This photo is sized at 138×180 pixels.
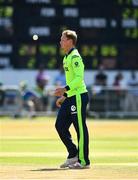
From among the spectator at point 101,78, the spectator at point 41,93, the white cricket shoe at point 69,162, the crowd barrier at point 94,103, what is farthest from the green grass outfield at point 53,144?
the spectator at point 101,78

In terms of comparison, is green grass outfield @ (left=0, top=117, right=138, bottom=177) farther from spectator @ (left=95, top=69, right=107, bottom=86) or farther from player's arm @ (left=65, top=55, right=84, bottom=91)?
spectator @ (left=95, top=69, right=107, bottom=86)

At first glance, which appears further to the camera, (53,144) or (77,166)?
(53,144)

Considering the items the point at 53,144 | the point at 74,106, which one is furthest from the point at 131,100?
the point at 74,106

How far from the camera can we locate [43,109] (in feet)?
92.5

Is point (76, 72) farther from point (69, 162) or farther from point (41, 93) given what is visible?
point (41, 93)

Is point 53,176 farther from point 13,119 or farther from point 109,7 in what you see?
point 109,7

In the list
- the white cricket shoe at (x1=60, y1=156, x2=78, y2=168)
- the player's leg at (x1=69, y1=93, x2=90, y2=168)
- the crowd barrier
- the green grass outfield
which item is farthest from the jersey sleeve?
the crowd barrier

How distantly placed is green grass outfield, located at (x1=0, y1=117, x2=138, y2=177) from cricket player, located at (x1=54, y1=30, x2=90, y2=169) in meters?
0.69

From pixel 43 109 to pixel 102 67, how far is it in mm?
2741

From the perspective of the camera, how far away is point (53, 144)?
16719 millimetres

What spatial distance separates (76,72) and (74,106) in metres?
0.51

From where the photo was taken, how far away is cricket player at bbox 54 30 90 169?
450 inches

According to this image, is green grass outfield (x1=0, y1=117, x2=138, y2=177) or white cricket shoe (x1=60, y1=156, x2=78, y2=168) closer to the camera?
white cricket shoe (x1=60, y1=156, x2=78, y2=168)

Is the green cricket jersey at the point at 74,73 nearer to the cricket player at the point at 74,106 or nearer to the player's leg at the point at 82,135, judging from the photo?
the cricket player at the point at 74,106
